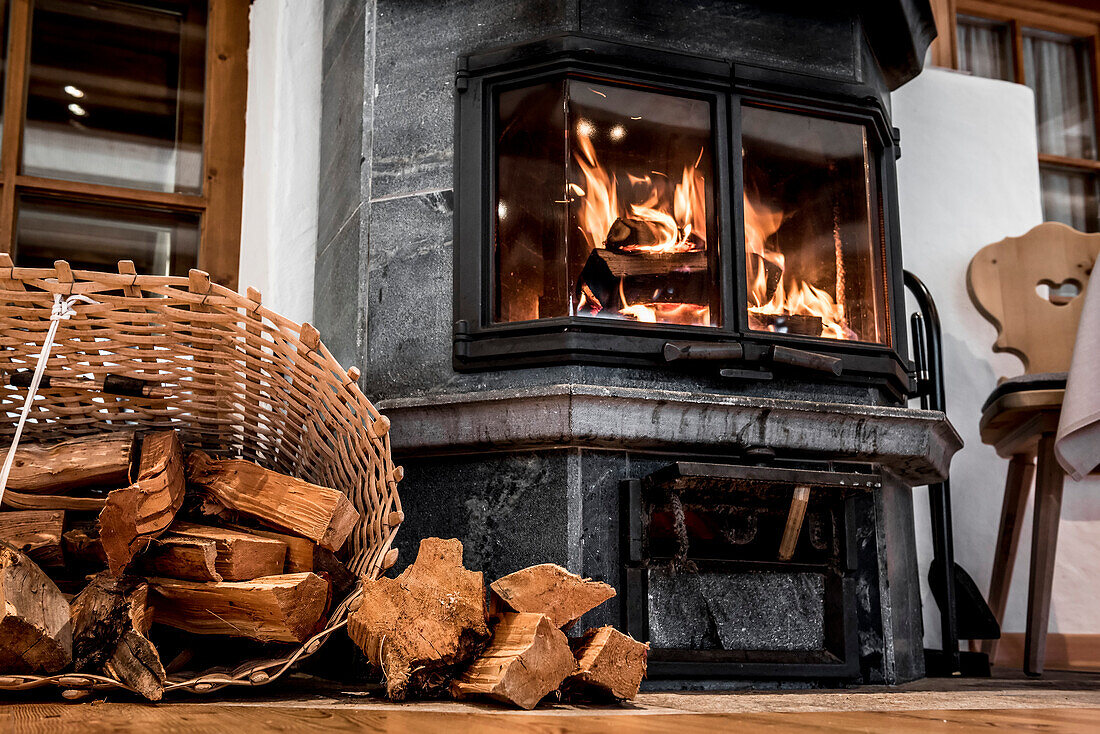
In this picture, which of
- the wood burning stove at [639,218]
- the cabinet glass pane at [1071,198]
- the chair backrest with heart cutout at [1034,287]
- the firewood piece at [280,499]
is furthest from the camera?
the cabinet glass pane at [1071,198]

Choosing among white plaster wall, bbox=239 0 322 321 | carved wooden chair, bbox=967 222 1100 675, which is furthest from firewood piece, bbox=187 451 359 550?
carved wooden chair, bbox=967 222 1100 675

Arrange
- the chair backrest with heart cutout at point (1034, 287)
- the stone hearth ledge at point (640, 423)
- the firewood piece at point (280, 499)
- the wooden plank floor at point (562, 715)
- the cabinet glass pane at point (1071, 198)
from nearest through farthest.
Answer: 1. the wooden plank floor at point (562, 715)
2. the firewood piece at point (280, 499)
3. the stone hearth ledge at point (640, 423)
4. the chair backrest with heart cutout at point (1034, 287)
5. the cabinet glass pane at point (1071, 198)

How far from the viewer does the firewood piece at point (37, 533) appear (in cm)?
137

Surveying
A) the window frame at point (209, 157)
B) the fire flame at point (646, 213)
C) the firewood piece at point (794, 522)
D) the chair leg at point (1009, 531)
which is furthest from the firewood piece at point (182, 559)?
the chair leg at point (1009, 531)

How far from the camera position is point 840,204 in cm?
212

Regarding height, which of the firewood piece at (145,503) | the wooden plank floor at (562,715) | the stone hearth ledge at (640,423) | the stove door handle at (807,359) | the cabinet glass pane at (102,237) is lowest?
the wooden plank floor at (562,715)

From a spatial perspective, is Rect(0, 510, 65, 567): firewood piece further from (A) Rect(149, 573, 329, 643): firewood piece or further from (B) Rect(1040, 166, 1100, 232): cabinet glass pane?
(B) Rect(1040, 166, 1100, 232): cabinet glass pane

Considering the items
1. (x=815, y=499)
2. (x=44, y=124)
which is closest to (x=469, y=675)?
(x=815, y=499)

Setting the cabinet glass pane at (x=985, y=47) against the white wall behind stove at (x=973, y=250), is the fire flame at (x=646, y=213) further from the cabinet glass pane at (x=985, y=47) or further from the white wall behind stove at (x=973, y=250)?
the cabinet glass pane at (x=985, y=47)

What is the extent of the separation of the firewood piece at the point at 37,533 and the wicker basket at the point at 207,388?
0.14m

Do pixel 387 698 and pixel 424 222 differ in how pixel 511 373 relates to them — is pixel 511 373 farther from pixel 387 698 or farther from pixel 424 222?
pixel 387 698

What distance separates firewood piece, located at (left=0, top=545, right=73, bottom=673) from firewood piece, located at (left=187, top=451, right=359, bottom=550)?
251 millimetres

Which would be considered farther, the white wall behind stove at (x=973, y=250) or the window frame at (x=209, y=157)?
the white wall behind stove at (x=973, y=250)

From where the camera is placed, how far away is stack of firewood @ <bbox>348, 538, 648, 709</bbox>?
1.22m
